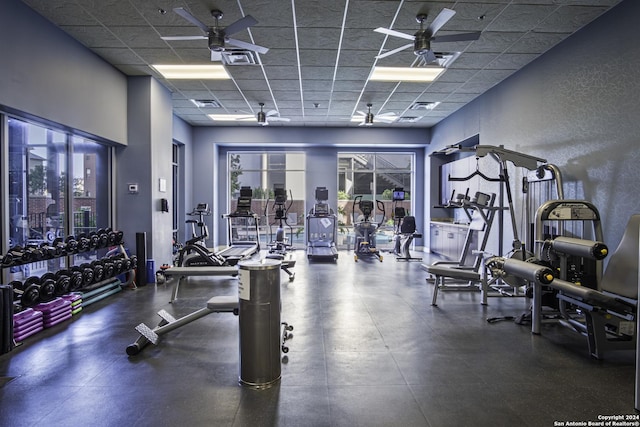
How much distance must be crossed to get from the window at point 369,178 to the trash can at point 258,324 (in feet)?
28.8

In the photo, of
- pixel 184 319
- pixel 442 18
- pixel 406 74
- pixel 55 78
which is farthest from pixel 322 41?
pixel 184 319

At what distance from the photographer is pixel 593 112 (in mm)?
4496

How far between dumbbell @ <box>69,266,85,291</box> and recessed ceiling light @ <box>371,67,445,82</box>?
520 centimetres

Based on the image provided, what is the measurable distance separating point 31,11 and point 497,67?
20.9ft

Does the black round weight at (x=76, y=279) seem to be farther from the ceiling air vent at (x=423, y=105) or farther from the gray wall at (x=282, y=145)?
the ceiling air vent at (x=423, y=105)

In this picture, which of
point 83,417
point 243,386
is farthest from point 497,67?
point 83,417

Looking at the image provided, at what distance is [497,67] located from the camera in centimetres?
599

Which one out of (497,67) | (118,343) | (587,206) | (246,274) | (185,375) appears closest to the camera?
(246,274)

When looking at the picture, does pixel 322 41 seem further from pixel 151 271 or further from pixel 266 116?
pixel 151 271

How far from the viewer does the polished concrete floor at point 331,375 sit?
2.28m

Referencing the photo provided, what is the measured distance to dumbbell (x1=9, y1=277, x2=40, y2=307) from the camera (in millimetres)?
3730

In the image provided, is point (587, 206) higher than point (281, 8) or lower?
lower

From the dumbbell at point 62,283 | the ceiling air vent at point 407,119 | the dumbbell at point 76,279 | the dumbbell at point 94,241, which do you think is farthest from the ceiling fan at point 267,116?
the dumbbell at point 62,283

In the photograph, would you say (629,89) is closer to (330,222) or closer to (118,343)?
(118,343)
